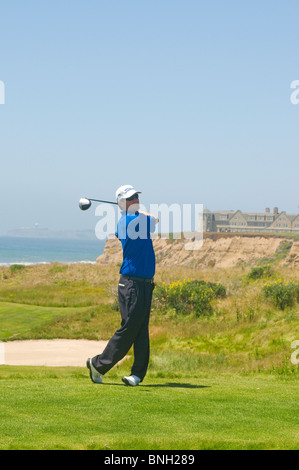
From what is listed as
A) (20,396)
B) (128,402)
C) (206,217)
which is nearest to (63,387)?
(20,396)

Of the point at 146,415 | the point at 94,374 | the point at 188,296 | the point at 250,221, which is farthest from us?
the point at 250,221

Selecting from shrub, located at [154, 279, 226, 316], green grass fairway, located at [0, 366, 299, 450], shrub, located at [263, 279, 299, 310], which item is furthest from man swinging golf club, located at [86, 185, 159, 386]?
shrub, located at [154, 279, 226, 316]

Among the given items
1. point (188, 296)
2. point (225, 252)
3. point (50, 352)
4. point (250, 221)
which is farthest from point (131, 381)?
point (250, 221)

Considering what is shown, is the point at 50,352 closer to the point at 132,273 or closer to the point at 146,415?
the point at 132,273

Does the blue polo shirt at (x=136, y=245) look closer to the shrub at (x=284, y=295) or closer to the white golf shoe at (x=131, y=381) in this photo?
the white golf shoe at (x=131, y=381)

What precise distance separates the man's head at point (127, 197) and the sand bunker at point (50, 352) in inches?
286

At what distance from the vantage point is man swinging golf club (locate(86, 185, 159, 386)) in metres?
7.84

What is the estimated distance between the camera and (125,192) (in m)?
7.95

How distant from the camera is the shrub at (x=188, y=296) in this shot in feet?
66.1

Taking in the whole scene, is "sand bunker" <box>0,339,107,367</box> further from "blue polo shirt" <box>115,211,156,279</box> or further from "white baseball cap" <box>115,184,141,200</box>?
"white baseball cap" <box>115,184,141,200</box>

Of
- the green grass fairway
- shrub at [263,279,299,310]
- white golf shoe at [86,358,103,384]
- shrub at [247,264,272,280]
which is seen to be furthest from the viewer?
shrub at [247,264,272,280]

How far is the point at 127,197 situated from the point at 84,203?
62cm

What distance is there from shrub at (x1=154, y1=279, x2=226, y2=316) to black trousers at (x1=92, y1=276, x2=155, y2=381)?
38.3 ft
